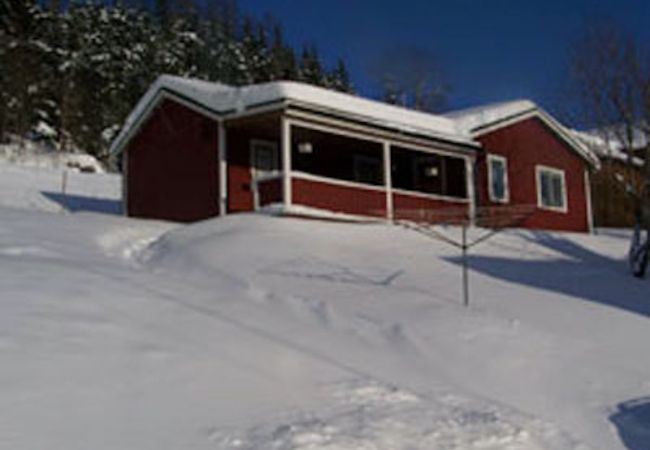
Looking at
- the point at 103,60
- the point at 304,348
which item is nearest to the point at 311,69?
the point at 103,60

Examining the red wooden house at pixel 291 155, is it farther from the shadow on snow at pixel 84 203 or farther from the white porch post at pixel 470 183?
the shadow on snow at pixel 84 203

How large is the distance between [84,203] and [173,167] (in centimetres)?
822

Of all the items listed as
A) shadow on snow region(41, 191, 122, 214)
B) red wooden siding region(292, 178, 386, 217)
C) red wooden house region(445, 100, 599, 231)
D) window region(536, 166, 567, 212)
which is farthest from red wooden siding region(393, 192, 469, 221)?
shadow on snow region(41, 191, 122, 214)

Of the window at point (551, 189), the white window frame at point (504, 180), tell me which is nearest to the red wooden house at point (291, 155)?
the white window frame at point (504, 180)

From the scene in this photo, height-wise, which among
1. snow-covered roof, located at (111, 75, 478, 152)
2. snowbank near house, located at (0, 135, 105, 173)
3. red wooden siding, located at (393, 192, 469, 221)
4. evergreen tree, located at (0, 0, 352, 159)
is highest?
evergreen tree, located at (0, 0, 352, 159)

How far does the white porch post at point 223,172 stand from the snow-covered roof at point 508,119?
696 centimetres

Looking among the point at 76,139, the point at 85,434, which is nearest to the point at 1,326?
the point at 85,434

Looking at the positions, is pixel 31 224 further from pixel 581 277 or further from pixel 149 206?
pixel 581 277

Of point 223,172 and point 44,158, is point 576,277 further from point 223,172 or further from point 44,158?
point 44,158

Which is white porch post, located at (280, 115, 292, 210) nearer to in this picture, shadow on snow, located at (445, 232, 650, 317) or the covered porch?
the covered porch

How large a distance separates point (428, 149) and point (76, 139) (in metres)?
30.9

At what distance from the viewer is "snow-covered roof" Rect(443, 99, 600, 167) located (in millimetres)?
21859

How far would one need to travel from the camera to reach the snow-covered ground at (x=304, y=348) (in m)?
5.44

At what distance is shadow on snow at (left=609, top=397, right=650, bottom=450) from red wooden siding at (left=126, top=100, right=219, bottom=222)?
1250 centimetres
